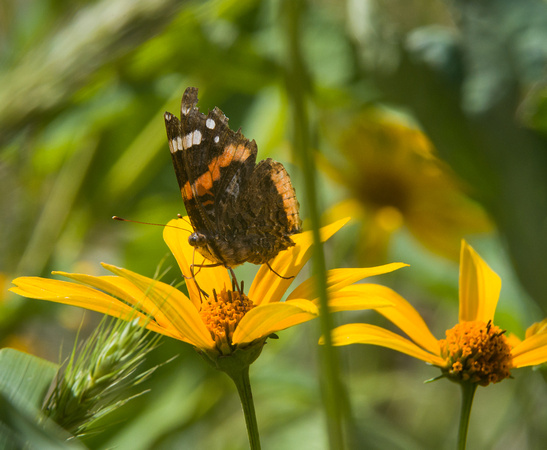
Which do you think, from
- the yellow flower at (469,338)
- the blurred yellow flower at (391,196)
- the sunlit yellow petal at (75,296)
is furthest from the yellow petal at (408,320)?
the blurred yellow flower at (391,196)

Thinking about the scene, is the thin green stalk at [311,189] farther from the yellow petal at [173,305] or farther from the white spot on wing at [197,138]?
the white spot on wing at [197,138]

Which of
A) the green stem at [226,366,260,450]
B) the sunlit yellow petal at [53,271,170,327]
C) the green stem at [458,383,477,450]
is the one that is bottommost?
the green stem at [458,383,477,450]

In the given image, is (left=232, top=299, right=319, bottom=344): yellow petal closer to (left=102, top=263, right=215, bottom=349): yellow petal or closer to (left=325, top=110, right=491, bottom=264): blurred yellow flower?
(left=102, top=263, right=215, bottom=349): yellow petal

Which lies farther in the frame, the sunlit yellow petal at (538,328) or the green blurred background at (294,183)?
the green blurred background at (294,183)

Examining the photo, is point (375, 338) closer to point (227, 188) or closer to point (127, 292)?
point (127, 292)

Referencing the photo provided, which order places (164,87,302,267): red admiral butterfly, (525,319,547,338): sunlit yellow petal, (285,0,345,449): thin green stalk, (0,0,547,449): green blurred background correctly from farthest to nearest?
(0,0,547,449): green blurred background, (164,87,302,267): red admiral butterfly, (525,319,547,338): sunlit yellow petal, (285,0,345,449): thin green stalk

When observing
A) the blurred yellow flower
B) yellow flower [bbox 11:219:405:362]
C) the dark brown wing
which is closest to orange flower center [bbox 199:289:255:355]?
yellow flower [bbox 11:219:405:362]

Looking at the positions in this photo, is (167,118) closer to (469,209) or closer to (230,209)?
(230,209)
